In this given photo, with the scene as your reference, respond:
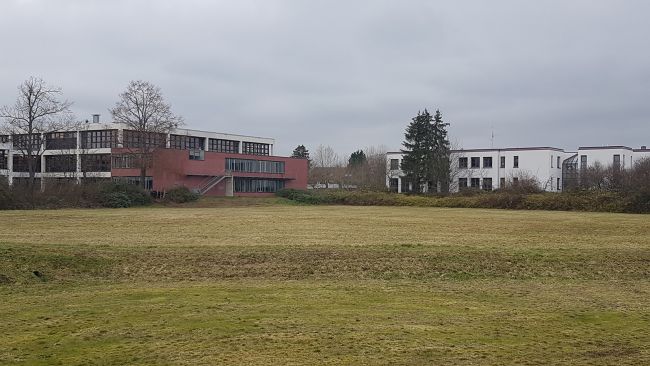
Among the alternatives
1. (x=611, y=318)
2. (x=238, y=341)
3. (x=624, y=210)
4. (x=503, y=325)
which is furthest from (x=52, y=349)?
(x=624, y=210)

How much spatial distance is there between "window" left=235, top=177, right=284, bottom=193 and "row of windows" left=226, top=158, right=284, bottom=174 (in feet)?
4.70

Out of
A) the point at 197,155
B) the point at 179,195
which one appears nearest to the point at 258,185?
the point at 197,155

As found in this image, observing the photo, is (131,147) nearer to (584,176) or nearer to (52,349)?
(584,176)

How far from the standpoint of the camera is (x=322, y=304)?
12430 mm

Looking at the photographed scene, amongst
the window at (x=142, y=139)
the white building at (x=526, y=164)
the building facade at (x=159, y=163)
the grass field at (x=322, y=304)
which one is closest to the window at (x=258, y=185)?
the building facade at (x=159, y=163)

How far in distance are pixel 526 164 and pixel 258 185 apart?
Answer: 43520 mm

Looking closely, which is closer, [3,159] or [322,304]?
[322,304]

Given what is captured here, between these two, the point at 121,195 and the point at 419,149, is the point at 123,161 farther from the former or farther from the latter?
the point at 419,149

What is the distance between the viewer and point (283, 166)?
99.5 metres

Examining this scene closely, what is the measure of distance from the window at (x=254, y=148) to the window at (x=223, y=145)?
6.69 ft

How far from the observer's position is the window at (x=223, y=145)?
362ft

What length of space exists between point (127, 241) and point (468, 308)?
15938mm

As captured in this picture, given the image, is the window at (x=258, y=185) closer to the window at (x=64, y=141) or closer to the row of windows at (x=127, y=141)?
the row of windows at (x=127, y=141)

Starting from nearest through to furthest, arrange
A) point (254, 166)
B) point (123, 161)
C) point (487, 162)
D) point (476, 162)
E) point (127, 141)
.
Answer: point (127, 141), point (123, 161), point (254, 166), point (487, 162), point (476, 162)
